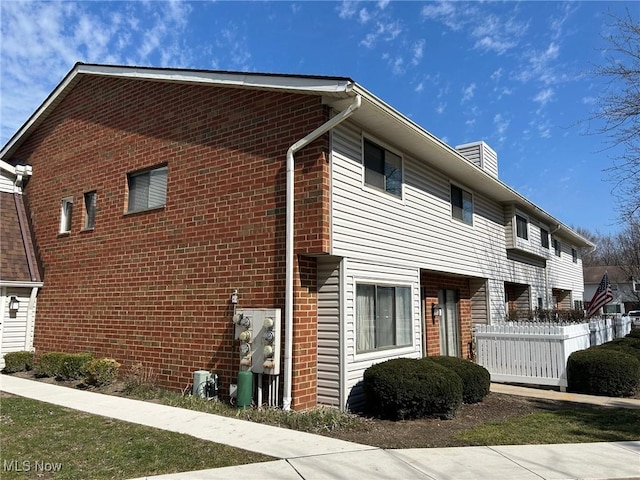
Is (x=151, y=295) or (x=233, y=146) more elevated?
(x=233, y=146)

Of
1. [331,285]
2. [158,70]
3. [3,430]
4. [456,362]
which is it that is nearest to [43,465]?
[3,430]

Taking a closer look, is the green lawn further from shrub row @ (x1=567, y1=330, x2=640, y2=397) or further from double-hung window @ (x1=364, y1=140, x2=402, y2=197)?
double-hung window @ (x1=364, y1=140, x2=402, y2=197)

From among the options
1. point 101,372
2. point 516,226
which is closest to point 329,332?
point 101,372

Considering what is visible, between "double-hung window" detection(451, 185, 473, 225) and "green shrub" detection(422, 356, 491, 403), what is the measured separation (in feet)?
15.5

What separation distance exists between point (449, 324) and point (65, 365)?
9728 millimetres

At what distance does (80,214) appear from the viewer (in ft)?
39.8

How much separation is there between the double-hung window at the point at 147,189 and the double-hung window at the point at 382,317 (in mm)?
4655

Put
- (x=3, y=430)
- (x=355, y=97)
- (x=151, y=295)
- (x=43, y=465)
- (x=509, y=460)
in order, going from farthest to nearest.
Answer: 1. (x=151, y=295)
2. (x=355, y=97)
3. (x=3, y=430)
4. (x=509, y=460)
5. (x=43, y=465)

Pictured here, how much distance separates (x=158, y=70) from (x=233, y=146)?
9.67ft

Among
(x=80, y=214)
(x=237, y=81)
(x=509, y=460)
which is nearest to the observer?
(x=509, y=460)

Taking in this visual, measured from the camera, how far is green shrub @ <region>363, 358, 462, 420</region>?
7.58 meters

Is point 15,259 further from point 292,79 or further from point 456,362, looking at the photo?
point 456,362

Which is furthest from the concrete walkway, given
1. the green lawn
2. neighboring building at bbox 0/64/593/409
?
neighboring building at bbox 0/64/593/409

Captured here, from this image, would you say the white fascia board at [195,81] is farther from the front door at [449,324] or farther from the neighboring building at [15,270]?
the front door at [449,324]
